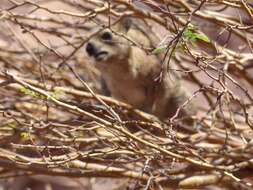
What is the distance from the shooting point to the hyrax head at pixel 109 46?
5747 mm

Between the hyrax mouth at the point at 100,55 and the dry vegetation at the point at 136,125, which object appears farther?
the hyrax mouth at the point at 100,55

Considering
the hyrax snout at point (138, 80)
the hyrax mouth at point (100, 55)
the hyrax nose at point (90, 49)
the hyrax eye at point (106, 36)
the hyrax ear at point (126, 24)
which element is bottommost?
the hyrax snout at point (138, 80)

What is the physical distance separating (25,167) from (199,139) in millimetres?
1196

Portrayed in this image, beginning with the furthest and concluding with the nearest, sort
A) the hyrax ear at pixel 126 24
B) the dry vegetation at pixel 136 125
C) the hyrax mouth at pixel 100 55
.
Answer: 1. the hyrax ear at pixel 126 24
2. the hyrax mouth at pixel 100 55
3. the dry vegetation at pixel 136 125

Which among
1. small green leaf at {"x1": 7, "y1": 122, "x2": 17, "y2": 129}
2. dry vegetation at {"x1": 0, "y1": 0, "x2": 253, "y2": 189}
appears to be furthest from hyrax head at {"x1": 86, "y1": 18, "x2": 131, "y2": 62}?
small green leaf at {"x1": 7, "y1": 122, "x2": 17, "y2": 129}

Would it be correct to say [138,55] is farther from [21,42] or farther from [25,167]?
[25,167]

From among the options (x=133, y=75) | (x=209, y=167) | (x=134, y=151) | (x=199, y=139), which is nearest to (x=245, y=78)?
(x=199, y=139)

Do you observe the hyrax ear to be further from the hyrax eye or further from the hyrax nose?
the hyrax nose

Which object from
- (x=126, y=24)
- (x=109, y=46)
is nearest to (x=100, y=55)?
(x=109, y=46)

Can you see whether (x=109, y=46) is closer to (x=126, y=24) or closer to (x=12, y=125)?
(x=126, y=24)

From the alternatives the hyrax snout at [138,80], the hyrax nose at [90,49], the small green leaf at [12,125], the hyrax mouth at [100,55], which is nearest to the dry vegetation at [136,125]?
the small green leaf at [12,125]

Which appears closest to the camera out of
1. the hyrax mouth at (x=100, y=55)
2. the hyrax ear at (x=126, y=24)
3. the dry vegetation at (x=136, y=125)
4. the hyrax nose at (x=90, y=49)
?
the dry vegetation at (x=136, y=125)

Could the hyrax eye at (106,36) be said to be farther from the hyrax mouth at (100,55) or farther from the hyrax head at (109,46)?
the hyrax mouth at (100,55)

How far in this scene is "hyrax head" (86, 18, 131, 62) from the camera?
5.75 m
